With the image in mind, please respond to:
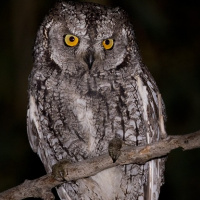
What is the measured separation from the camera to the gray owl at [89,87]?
3723mm

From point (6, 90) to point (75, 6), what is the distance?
2.26m

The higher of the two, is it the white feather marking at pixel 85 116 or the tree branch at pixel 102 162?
the white feather marking at pixel 85 116

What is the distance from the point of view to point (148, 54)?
234 inches

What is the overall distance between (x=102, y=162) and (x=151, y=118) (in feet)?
2.31

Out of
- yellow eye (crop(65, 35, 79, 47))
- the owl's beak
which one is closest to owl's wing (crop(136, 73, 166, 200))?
the owl's beak

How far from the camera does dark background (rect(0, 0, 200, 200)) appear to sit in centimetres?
573

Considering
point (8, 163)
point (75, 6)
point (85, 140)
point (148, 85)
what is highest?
point (75, 6)

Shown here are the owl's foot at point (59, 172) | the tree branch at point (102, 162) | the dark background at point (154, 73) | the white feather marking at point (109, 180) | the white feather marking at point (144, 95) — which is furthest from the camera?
the dark background at point (154, 73)

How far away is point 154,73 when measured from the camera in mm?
5980

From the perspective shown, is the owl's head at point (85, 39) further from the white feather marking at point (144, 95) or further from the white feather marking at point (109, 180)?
the white feather marking at point (109, 180)

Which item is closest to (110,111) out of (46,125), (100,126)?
(100,126)

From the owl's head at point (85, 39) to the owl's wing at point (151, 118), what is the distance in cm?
18

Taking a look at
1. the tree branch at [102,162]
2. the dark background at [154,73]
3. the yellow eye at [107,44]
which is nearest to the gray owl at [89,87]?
the yellow eye at [107,44]

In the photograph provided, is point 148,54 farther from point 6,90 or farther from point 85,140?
point 85,140
